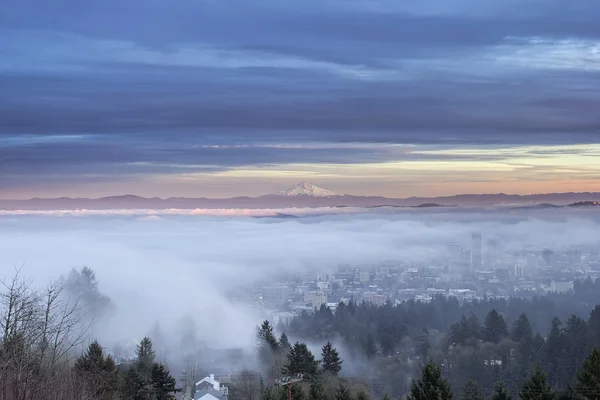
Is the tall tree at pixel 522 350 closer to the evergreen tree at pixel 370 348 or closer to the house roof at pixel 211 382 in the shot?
the evergreen tree at pixel 370 348

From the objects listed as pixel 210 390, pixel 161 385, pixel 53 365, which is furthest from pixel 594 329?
pixel 53 365

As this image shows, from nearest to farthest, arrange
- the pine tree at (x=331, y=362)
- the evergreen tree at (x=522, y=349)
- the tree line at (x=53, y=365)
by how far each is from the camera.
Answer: the tree line at (x=53, y=365)
the pine tree at (x=331, y=362)
the evergreen tree at (x=522, y=349)

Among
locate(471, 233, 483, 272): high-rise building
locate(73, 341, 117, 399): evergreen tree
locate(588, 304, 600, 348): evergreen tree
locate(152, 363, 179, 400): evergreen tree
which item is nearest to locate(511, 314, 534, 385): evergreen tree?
locate(588, 304, 600, 348): evergreen tree

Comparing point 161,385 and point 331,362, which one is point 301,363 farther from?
point 161,385

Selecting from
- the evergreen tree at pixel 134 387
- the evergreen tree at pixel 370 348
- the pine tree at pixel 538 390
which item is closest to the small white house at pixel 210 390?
the evergreen tree at pixel 134 387

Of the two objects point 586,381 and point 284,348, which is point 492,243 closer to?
point 284,348

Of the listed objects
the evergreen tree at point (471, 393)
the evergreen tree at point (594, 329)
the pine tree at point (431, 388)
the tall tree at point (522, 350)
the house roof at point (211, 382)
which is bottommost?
the house roof at point (211, 382)

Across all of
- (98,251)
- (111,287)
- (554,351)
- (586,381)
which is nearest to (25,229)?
(98,251)
